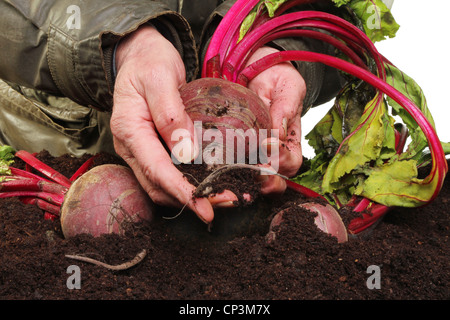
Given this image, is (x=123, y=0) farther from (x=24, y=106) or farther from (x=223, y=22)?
(x=24, y=106)

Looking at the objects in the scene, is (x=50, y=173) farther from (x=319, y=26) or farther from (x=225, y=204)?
(x=319, y=26)

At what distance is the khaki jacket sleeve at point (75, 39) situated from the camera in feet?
7.30

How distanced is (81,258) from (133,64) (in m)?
0.77

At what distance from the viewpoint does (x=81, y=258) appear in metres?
1.85

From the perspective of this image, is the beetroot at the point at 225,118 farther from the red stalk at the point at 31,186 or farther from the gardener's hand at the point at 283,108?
the red stalk at the point at 31,186

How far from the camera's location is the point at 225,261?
1.95m

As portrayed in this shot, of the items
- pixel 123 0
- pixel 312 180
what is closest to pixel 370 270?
pixel 312 180

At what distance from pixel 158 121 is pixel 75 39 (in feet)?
2.13

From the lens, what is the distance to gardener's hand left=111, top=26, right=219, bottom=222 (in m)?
1.86

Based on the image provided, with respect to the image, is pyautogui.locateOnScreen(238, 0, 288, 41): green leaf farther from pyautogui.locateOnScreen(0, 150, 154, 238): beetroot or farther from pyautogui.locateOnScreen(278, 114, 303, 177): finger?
pyautogui.locateOnScreen(0, 150, 154, 238): beetroot

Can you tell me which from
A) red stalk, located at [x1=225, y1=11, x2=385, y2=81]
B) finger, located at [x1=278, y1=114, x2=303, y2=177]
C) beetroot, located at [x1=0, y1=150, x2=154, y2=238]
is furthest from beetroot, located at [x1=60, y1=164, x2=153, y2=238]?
red stalk, located at [x1=225, y1=11, x2=385, y2=81]

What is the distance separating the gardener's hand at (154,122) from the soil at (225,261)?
0.19 meters

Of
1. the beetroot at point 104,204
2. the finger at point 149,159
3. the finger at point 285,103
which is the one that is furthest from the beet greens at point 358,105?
the beetroot at point 104,204

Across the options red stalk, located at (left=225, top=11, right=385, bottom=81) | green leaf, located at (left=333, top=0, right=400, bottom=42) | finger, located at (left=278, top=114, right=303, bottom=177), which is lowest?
finger, located at (left=278, top=114, right=303, bottom=177)
